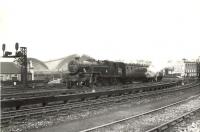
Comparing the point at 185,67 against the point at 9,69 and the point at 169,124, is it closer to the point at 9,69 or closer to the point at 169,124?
the point at 9,69

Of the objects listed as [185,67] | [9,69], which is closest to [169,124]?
[9,69]

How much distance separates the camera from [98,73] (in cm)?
2388

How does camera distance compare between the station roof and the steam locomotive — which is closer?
the steam locomotive

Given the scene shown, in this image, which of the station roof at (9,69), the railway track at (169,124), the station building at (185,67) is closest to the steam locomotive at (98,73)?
the railway track at (169,124)

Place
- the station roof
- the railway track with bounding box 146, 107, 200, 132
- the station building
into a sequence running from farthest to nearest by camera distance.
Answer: the station building
the station roof
the railway track with bounding box 146, 107, 200, 132

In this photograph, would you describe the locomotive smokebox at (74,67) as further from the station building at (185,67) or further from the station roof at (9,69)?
the station building at (185,67)

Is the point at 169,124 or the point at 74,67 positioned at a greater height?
the point at 74,67

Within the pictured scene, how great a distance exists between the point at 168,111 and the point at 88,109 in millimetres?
4189

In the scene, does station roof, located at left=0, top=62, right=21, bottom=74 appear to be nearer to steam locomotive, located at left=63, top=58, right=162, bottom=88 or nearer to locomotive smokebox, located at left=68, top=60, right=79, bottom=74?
steam locomotive, located at left=63, top=58, right=162, bottom=88

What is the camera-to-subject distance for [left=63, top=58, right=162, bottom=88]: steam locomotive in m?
23.2

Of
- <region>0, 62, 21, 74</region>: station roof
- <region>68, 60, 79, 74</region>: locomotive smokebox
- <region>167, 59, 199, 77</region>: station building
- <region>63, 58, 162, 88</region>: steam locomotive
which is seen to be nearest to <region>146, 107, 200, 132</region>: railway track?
<region>63, 58, 162, 88</region>: steam locomotive

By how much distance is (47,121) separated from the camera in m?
10.1

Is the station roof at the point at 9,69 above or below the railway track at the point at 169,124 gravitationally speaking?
above

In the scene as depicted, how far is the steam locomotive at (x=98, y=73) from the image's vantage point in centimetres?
2319
